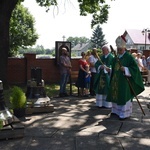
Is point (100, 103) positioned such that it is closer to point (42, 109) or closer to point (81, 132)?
point (42, 109)

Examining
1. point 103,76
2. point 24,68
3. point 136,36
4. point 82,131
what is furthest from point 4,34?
point 136,36

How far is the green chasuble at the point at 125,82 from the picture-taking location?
24.1 ft

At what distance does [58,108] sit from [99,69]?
5.43 ft

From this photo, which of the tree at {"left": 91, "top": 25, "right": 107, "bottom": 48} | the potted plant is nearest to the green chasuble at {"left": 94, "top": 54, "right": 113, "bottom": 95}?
the potted plant

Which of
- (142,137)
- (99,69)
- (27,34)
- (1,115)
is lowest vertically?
(142,137)

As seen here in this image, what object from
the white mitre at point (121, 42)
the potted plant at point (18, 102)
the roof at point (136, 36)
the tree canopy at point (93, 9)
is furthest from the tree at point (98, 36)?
the potted plant at point (18, 102)

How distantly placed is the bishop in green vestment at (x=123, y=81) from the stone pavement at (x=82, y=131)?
283 millimetres

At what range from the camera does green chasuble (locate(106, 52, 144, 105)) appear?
7340 millimetres

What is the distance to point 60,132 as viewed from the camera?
608 centimetres

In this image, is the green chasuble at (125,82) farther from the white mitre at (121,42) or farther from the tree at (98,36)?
the tree at (98,36)

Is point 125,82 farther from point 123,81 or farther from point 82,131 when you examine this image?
point 82,131

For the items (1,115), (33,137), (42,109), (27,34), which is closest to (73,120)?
(42,109)

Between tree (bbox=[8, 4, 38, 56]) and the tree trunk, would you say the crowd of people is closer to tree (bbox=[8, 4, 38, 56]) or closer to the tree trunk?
the tree trunk

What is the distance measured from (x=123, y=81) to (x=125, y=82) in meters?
0.06
